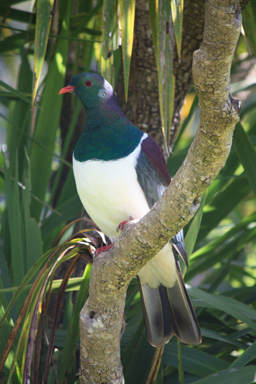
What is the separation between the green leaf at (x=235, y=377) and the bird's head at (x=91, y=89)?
1002 millimetres

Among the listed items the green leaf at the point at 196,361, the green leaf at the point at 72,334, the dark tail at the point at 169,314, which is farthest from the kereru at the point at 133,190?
the green leaf at the point at 72,334

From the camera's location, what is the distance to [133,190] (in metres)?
1.92

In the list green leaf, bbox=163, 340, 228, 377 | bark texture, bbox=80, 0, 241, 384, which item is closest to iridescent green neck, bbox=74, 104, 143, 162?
bark texture, bbox=80, 0, 241, 384

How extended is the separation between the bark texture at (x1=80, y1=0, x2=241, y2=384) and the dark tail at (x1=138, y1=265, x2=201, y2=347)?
211 mm

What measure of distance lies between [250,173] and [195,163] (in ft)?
2.45

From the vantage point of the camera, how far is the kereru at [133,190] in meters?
1.90

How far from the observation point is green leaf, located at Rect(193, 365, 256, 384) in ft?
5.08

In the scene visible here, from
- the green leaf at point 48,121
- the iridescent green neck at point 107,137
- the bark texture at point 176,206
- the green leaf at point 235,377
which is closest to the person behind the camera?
the bark texture at point 176,206

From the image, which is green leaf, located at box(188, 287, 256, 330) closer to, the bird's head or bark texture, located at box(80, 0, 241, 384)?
bark texture, located at box(80, 0, 241, 384)

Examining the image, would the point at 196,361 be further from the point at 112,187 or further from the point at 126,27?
the point at 126,27

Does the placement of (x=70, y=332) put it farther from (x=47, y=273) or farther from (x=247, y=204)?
(x=247, y=204)

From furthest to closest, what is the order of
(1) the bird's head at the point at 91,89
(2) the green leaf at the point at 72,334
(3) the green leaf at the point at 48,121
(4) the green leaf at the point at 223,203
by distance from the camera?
1. (3) the green leaf at the point at 48,121
2. (4) the green leaf at the point at 223,203
3. (1) the bird's head at the point at 91,89
4. (2) the green leaf at the point at 72,334

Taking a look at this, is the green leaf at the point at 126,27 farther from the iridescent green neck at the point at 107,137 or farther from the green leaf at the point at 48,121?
the green leaf at the point at 48,121

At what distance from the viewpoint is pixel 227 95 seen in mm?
1168
